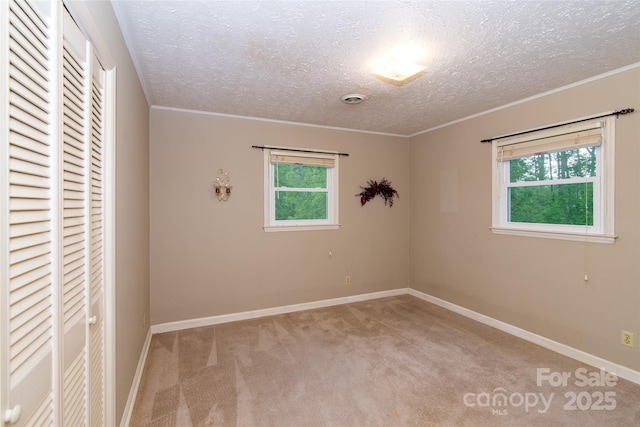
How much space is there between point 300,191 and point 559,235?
2812 mm

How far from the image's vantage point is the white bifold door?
0.74 m

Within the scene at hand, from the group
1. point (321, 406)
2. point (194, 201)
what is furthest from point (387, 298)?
point (194, 201)

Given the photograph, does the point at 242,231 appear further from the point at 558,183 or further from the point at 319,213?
the point at 558,183

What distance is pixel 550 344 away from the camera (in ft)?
9.46

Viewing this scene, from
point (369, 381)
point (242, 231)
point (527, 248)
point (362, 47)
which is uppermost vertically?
point (362, 47)

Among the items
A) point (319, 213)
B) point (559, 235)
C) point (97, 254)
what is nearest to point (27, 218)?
point (97, 254)

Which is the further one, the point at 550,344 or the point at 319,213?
the point at 319,213

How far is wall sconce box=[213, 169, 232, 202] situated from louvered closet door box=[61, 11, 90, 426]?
Answer: 2.23 m

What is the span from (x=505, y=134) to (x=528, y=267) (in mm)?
1417

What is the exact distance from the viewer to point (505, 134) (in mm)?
3271

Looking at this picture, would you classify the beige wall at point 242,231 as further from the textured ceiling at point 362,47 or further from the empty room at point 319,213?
A: the textured ceiling at point 362,47

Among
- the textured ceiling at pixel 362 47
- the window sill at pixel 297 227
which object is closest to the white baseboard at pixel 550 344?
the window sill at pixel 297 227

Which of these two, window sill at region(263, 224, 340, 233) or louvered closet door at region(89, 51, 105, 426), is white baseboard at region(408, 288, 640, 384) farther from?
louvered closet door at region(89, 51, 105, 426)

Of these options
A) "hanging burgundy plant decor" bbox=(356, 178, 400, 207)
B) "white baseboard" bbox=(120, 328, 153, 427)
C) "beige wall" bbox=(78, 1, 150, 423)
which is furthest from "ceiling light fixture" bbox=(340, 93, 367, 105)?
"white baseboard" bbox=(120, 328, 153, 427)
